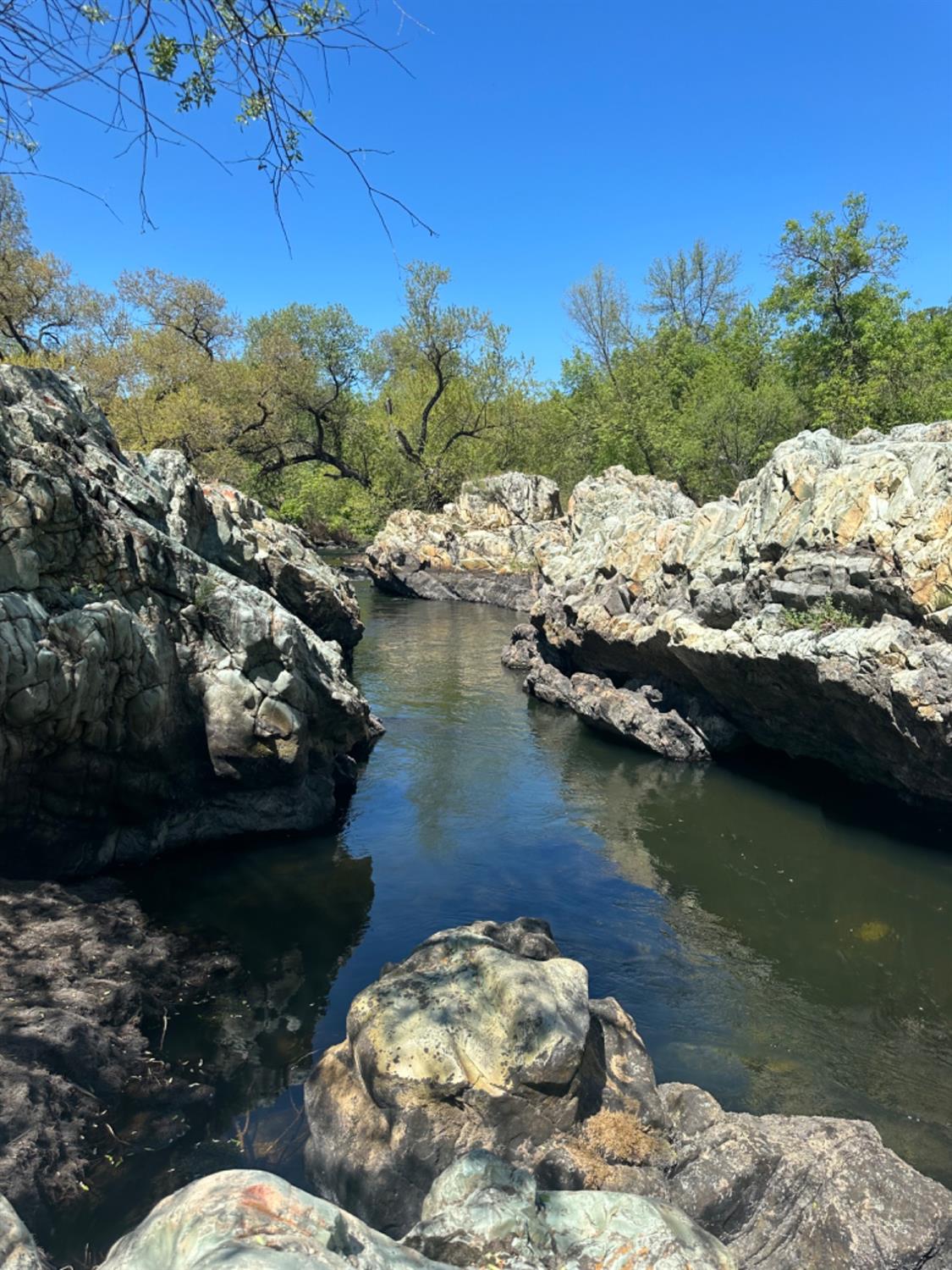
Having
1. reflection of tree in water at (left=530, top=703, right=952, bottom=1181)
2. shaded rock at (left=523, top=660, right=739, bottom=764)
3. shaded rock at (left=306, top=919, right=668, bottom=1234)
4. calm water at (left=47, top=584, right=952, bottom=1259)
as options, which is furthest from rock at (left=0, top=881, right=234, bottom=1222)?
shaded rock at (left=523, top=660, right=739, bottom=764)

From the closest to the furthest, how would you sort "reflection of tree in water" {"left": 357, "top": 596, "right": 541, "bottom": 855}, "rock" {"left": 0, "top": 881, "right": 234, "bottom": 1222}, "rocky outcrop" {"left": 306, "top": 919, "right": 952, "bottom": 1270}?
"rocky outcrop" {"left": 306, "top": 919, "right": 952, "bottom": 1270}
"rock" {"left": 0, "top": 881, "right": 234, "bottom": 1222}
"reflection of tree in water" {"left": 357, "top": 596, "right": 541, "bottom": 855}

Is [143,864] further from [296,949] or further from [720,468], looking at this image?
[720,468]

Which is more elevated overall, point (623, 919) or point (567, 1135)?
point (567, 1135)

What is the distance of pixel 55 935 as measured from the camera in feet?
29.5

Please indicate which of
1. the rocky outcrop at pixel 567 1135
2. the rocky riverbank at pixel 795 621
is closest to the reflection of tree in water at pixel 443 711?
the rocky riverbank at pixel 795 621

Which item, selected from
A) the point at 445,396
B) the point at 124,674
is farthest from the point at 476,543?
the point at 124,674

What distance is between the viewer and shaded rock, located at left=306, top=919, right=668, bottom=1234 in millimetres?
5969

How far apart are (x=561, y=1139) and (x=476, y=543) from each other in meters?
43.2

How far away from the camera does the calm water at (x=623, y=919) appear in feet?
26.5

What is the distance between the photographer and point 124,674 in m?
11.3

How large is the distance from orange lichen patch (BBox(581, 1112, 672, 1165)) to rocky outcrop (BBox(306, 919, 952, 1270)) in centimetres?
1

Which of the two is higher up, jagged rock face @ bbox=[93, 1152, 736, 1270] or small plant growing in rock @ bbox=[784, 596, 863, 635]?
small plant growing in rock @ bbox=[784, 596, 863, 635]

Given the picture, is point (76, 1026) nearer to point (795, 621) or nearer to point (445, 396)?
point (795, 621)

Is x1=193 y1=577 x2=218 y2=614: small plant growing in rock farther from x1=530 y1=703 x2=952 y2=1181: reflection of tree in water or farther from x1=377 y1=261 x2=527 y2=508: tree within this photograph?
x1=377 y1=261 x2=527 y2=508: tree
